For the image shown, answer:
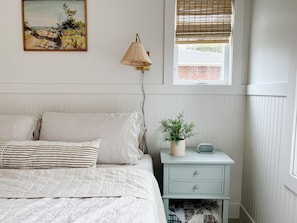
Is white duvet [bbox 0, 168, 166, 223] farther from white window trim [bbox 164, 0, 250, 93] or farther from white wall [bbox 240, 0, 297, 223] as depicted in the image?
white window trim [bbox 164, 0, 250, 93]

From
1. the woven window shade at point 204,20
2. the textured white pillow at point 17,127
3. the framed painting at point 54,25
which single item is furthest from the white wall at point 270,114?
the textured white pillow at point 17,127

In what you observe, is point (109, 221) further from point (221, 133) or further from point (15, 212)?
point (221, 133)

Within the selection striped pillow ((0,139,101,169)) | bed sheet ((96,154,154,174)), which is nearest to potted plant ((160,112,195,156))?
bed sheet ((96,154,154,174))

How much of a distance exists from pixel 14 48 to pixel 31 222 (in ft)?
5.55

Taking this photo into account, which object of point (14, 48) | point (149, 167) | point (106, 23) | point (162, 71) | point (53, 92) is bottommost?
point (149, 167)

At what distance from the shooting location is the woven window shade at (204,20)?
2033 millimetres

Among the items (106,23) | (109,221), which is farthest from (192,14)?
(109,221)

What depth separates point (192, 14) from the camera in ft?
6.71

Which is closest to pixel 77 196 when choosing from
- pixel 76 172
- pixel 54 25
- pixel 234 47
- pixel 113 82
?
pixel 76 172

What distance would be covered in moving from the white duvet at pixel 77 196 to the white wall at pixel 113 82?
78cm

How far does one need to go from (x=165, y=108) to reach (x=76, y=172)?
0.97m

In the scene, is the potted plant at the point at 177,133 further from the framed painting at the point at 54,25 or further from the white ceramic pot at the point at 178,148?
the framed painting at the point at 54,25

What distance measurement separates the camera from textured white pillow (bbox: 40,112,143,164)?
5.58ft

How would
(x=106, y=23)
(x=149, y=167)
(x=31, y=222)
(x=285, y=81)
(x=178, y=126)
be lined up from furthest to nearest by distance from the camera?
(x=106, y=23)
(x=178, y=126)
(x=149, y=167)
(x=285, y=81)
(x=31, y=222)
